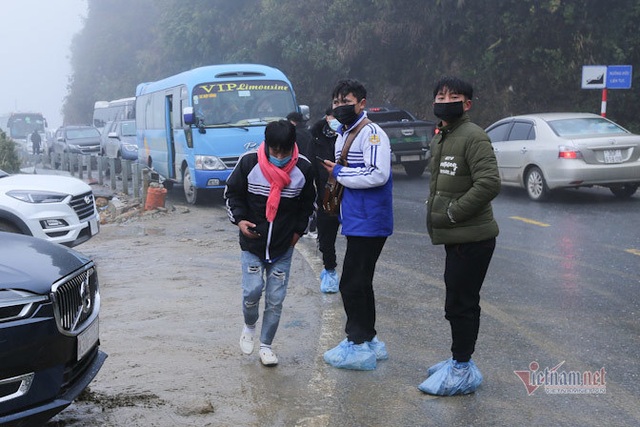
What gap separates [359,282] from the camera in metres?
5.56

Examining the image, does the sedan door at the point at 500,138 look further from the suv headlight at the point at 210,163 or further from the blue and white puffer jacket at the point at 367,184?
the blue and white puffer jacket at the point at 367,184

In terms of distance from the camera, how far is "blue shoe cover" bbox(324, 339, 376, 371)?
18.3ft

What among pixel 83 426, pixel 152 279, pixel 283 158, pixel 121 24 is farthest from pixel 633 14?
pixel 121 24

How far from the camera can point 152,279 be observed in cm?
904

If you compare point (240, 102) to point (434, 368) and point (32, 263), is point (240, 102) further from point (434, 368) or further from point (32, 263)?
point (32, 263)

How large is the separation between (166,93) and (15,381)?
Result: 1478cm

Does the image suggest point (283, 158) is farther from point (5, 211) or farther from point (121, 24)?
point (121, 24)

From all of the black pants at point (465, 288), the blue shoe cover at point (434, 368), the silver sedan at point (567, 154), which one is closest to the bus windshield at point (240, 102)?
the silver sedan at point (567, 154)

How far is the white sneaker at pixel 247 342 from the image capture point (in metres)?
5.81

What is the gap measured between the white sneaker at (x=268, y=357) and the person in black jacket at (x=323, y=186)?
2084 mm

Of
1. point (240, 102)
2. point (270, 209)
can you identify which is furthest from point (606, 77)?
point (270, 209)

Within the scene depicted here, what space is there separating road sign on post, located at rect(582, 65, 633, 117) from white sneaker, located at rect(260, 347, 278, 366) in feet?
49.6

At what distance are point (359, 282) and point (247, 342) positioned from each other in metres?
0.95

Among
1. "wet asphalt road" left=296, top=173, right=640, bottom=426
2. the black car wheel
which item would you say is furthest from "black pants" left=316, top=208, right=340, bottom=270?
the black car wheel
